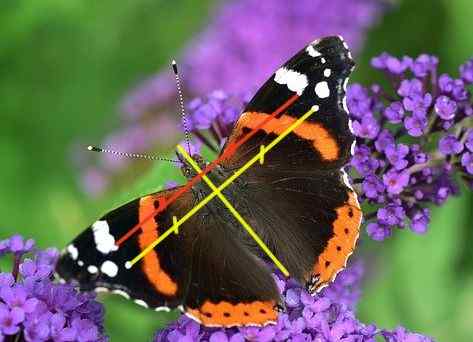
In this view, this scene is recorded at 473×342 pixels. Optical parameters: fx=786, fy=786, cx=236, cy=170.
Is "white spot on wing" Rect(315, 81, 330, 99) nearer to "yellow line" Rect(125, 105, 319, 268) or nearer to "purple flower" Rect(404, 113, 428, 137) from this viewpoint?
"yellow line" Rect(125, 105, 319, 268)

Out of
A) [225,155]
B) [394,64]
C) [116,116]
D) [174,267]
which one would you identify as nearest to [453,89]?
[394,64]

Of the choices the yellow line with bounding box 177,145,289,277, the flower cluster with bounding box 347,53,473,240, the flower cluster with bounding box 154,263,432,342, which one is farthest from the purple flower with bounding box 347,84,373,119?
the flower cluster with bounding box 154,263,432,342

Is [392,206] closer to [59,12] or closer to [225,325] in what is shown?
[225,325]

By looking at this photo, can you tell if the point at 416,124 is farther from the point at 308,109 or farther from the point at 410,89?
the point at 308,109

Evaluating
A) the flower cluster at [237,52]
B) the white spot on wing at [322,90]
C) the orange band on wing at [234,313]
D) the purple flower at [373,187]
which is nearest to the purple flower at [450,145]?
the purple flower at [373,187]

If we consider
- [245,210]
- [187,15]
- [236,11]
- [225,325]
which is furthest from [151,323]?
[187,15]

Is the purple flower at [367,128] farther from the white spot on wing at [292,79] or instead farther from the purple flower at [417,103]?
the white spot on wing at [292,79]
